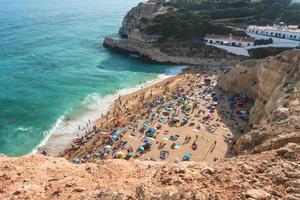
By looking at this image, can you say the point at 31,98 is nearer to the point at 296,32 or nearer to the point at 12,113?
the point at 12,113

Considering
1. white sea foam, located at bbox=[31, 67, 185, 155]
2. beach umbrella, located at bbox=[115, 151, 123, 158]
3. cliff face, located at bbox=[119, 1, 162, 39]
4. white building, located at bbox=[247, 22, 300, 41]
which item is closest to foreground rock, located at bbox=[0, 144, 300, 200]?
A: beach umbrella, located at bbox=[115, 151, 123, 158]

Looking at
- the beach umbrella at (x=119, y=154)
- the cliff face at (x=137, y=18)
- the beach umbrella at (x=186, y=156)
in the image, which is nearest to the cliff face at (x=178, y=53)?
the cliff face at (x=137, y=18)

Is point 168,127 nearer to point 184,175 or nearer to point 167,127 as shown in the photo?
point 167,127

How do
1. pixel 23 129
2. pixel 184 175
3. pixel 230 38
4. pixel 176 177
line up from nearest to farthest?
1. pixel 176 177
2. pixel 184 175
3. pixel 23 129
4. pixel 230 38

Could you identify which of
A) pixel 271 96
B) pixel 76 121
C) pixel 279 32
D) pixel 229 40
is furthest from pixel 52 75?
pixel 279 32

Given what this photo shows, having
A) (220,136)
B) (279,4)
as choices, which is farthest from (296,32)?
(220,136)

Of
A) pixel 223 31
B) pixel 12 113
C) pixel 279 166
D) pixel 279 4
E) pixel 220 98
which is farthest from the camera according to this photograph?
pixel 279 4
